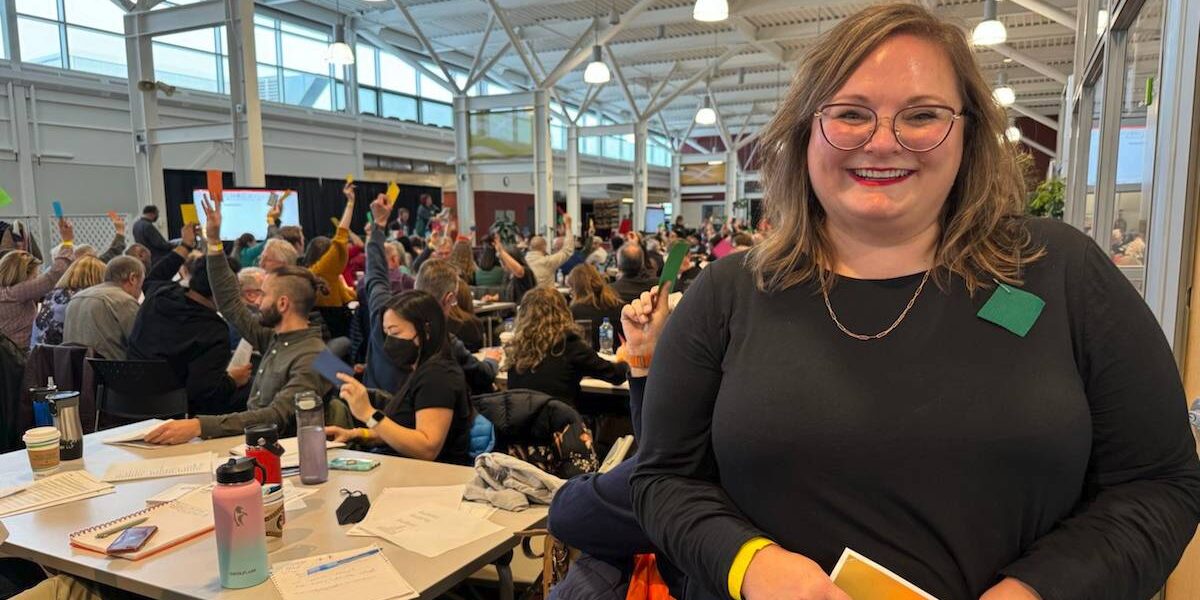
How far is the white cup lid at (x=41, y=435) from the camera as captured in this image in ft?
7.95

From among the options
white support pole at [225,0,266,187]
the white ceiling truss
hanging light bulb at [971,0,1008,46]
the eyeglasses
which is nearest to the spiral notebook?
the eyeglasses

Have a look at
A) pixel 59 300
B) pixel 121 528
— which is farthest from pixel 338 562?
pixel 59 300

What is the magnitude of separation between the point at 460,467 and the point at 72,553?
1.10 meters

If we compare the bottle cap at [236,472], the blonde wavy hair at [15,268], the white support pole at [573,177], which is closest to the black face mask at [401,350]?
the bottle cap at [236,472]

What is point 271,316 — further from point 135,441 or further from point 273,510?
point 273,510

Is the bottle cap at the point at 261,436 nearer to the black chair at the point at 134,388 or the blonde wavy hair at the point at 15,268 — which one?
the black chair at the point at 134,388

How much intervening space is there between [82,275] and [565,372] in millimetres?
3439

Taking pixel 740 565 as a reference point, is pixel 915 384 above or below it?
above

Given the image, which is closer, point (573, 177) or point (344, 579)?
point (344, 579)

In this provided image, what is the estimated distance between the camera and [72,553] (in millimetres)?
1844

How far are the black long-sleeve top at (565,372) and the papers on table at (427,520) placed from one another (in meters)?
1.55

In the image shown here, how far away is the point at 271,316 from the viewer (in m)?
3.07

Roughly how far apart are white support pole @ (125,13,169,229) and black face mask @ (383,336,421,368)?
7.58 metres

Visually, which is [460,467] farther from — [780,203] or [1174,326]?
[1174,326]
